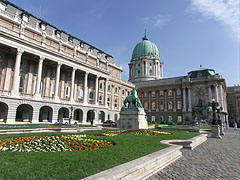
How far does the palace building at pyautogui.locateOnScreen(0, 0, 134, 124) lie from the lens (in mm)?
27642

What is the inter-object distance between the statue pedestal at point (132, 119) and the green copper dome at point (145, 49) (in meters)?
69.6

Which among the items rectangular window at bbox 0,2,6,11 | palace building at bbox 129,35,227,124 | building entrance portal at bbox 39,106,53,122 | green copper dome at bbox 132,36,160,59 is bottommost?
building entrance portal at bbox 39,106,53,122

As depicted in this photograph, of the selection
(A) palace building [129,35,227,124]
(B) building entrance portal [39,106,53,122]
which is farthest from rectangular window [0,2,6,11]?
(A) palace building [129,35,227,124]

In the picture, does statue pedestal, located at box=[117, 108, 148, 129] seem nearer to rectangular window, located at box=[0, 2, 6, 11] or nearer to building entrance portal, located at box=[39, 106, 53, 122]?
building entrance portal, located at box=[39, 106, 53, 122]

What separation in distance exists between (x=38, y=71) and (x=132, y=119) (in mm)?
21420

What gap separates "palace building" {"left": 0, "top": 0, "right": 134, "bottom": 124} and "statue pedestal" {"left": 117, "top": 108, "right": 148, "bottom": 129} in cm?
1484

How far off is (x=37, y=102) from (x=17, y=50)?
32.7 ft

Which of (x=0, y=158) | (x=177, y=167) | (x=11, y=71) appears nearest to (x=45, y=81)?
(x=11, y=71)

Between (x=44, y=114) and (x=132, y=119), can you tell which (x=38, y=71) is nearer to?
(x=44, y=114)

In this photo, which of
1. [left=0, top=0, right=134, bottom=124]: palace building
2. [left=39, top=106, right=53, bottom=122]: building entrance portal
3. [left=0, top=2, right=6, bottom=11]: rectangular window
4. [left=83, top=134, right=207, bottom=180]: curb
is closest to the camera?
[left=83, top=134, right=207, bottom=180]: curb

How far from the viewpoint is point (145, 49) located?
291ft

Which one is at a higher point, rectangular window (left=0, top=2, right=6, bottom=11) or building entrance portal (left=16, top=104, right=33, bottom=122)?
rectangular window (left=0, top=2, right=6, bottom=11)

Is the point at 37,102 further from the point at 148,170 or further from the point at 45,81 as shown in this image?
the point at 148,170

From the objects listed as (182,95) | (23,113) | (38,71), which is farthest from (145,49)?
(23,113)
